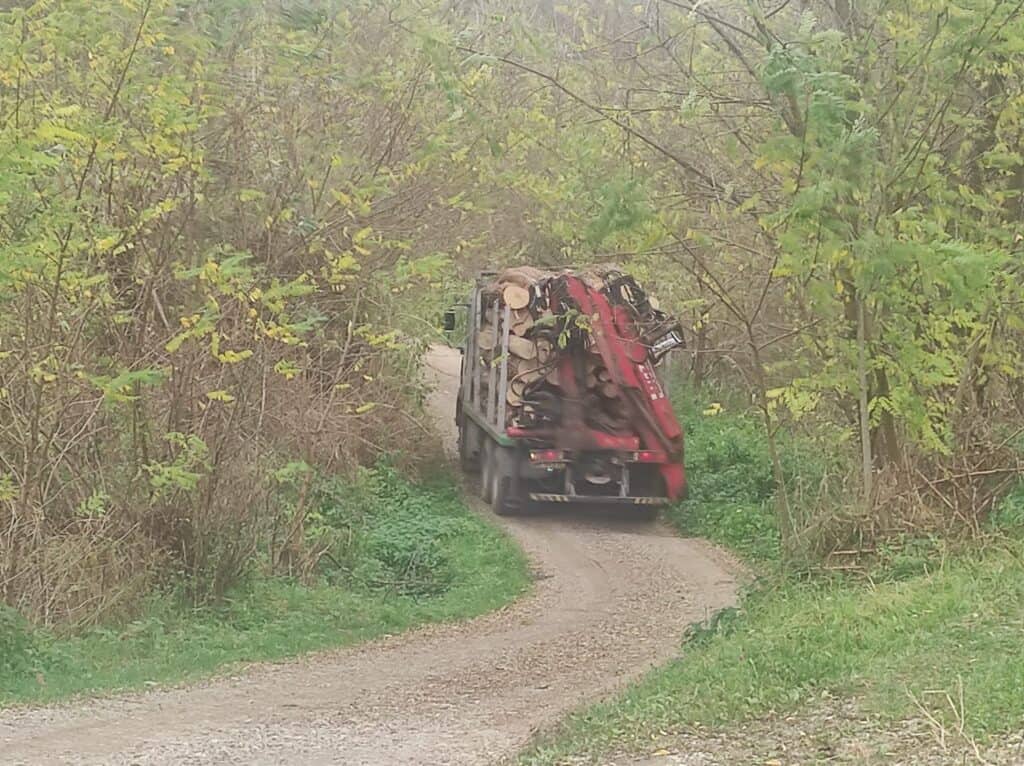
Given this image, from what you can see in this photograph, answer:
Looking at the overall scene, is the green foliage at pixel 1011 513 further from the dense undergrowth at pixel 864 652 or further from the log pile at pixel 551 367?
the log pile at pixel 551 367

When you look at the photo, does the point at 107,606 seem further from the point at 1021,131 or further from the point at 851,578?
the point at 1021,131

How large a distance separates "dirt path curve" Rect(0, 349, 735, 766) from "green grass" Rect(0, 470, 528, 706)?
38cm

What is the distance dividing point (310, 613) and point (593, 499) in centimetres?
597

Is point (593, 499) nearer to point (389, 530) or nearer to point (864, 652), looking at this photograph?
point (389, 530)

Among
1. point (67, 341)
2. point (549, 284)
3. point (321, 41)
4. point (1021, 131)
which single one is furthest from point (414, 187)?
point (1021, 131)

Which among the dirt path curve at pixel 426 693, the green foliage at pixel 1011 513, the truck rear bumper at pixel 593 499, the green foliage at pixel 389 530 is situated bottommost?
the dirt path curve at pixel 426 693

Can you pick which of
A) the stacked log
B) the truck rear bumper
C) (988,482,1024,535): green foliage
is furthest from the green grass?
(988,482,1024,535): green foliage

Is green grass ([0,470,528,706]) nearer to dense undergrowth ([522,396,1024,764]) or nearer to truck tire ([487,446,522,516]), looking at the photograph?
truck tire ([487,446,522,516])

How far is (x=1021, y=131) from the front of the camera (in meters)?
12.3

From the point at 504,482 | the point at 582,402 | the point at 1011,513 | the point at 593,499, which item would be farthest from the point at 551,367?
the point at 1011,513

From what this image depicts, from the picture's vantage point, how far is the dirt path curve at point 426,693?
830 centimetres

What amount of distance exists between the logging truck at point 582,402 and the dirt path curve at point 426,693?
2.11 metres

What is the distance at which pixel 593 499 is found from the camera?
17844 millimetres

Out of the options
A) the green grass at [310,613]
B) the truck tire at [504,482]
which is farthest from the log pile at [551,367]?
the green grass at [310,613]
